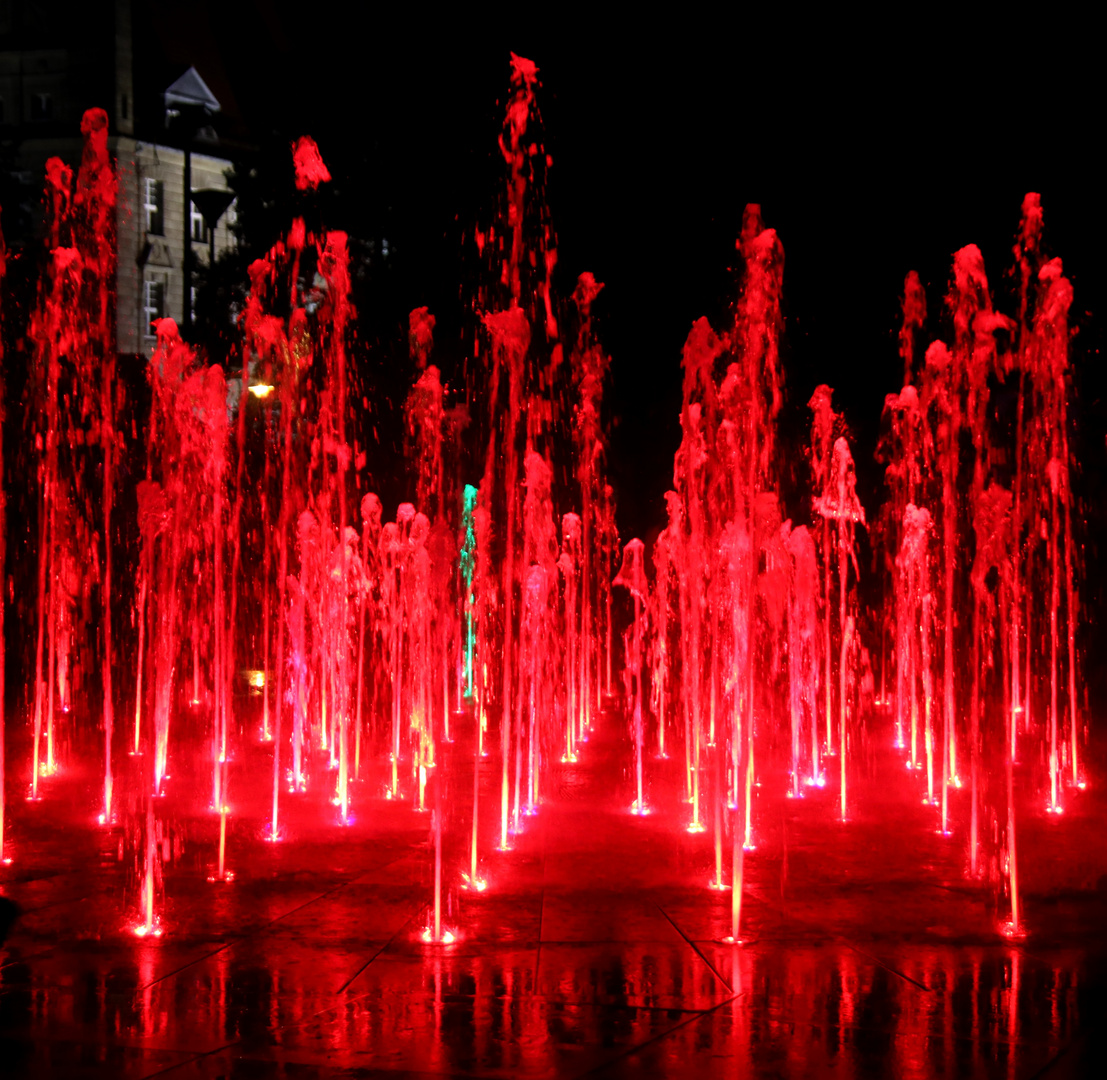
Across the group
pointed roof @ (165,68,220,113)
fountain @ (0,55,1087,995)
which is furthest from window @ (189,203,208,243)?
fountain @ (0,55,1087,995)

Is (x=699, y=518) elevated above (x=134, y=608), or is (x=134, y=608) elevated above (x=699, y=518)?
(x=699, y=518)

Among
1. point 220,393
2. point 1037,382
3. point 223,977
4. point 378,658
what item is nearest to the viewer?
point 223,977

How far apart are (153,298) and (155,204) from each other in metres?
3.50

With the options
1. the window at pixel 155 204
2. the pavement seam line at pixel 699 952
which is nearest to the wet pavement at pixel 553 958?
the pavement seam line at pixel 699 952

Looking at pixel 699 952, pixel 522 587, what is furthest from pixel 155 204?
pixel 699 952

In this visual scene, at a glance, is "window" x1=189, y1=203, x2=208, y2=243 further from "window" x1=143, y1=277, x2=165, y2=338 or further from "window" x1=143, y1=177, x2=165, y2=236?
"window" x1=143, y1=277, x2=165, y2=338

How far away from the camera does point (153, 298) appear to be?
50125 mm

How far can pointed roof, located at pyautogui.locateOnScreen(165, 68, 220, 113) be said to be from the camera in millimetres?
50031

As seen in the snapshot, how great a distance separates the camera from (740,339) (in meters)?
15.5

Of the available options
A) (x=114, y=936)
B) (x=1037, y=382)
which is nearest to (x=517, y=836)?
(x=114, y=936)

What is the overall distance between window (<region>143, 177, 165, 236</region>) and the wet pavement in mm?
44346

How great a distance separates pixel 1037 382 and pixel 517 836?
11.2 metres

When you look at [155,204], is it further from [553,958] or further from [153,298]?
[553,958]

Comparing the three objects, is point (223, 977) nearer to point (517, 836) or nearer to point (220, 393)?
point (517, 836)
